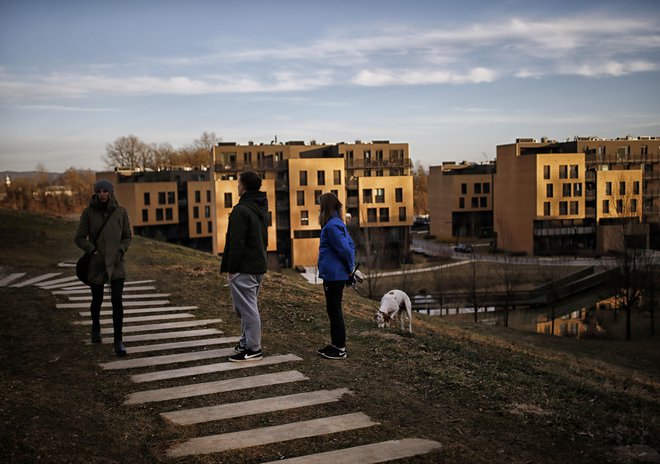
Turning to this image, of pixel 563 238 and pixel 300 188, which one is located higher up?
pixel 300 188

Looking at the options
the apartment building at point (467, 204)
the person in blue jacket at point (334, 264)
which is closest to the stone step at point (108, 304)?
the person in blue jacket at point (334, 264)

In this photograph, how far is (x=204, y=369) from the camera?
705 centimetres

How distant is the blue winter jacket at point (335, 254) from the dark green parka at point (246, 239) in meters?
0.82

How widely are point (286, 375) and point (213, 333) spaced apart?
2.52 m

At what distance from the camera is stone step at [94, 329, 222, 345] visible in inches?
338

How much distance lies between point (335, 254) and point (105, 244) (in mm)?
3070

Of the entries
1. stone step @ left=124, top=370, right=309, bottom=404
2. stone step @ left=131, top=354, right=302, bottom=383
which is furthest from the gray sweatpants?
stone step @ left=124, top=370, right=309, bottom=404

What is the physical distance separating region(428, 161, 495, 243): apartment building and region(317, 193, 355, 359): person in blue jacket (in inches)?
2911

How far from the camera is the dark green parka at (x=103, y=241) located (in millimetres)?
Result: 7812

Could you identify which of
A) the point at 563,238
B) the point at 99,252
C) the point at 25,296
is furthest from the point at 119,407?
the point at 563,238

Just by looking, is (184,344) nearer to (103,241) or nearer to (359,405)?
(103,241)

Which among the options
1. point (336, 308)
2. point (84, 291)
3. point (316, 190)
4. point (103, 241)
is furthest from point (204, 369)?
point (316, 190)

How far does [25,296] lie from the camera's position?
39.4ft

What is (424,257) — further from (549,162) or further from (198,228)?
(198,228)
